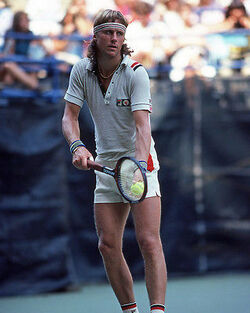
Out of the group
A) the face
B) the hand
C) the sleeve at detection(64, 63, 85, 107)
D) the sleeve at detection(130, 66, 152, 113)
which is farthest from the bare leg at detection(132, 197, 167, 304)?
the face

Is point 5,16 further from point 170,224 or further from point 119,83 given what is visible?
point 119,83

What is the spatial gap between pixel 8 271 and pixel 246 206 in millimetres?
Result: 2814

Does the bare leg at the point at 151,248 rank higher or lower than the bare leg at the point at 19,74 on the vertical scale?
lower

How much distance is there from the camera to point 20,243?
6.68 meters

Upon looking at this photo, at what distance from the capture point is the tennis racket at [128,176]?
12.7 ft

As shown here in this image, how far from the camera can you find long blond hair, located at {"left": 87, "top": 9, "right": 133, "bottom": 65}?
4.18 m

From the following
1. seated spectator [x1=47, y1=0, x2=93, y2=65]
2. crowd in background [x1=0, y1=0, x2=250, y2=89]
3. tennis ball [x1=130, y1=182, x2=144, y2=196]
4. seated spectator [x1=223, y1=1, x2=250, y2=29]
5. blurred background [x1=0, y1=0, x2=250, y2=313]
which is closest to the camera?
tennis ball [x1=130, y1=182, x2=144, y2=196]

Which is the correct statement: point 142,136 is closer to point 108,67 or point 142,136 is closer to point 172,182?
point 108,67

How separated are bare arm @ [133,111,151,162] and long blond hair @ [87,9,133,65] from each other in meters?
0.51

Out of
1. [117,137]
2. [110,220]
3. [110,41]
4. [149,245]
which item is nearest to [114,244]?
[110,220]

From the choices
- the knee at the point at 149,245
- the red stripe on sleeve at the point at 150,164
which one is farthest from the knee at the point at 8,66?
the knee at the point at 149,245

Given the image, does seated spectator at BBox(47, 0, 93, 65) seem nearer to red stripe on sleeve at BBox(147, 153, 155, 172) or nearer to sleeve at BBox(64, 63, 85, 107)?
sleeve at BBox(64, 63, 85, 107)

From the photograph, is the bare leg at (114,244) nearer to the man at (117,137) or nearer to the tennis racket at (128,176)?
the man at (117,137)

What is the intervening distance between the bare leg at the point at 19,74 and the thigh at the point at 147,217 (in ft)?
10.5
